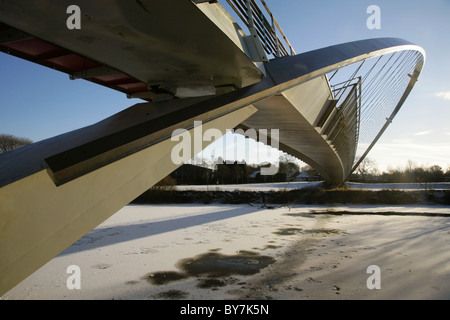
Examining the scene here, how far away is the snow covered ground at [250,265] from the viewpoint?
15.0ft

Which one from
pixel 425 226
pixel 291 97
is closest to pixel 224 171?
pixel 425 226

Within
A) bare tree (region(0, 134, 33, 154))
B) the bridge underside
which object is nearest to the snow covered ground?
the bridge underside

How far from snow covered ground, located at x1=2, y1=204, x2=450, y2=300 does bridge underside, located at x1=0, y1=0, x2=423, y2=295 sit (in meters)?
2.68

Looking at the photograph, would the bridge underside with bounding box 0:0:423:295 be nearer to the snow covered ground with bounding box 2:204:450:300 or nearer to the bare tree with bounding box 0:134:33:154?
the snow covered ground with bounding box 2:204:450:300

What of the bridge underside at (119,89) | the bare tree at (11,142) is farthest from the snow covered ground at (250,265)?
the bare tree at (11,142)

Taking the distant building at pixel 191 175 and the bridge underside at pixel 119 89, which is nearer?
the bridge underside at pixel 119 89

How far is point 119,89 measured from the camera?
5395mm

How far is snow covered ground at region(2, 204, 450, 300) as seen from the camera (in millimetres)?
4574

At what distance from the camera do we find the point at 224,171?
176ft

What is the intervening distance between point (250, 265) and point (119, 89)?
4.79 meters

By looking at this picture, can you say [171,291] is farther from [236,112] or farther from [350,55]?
[350,55]

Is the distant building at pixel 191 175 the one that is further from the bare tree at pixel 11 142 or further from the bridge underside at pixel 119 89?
the bridge underside at pixel 119 89

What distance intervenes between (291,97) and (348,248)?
182 inches

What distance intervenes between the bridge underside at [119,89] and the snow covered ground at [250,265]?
2.68 metres
